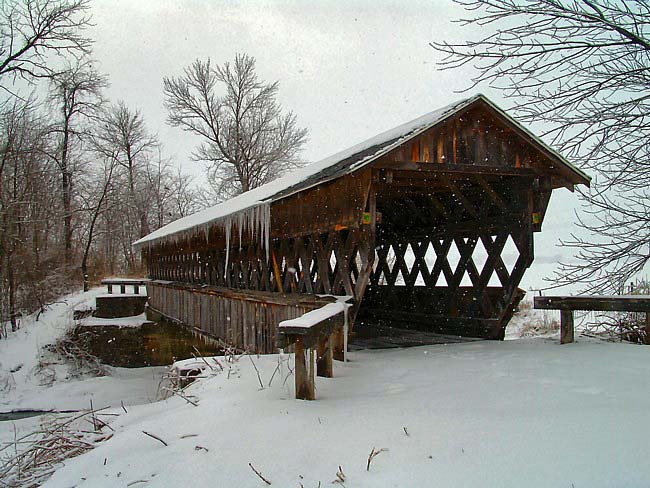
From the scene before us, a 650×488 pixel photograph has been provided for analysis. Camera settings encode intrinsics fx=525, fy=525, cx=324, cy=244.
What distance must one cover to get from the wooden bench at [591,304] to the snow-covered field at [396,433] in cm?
130

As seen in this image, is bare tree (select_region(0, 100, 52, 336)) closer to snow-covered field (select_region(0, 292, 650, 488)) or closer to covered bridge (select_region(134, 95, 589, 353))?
covered bridge (select_region(134, 95, 589, 353))

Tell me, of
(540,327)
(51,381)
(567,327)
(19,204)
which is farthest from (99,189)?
(567,327)

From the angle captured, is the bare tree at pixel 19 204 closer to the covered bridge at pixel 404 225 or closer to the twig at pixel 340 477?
the covered bridge at pixel 404 225

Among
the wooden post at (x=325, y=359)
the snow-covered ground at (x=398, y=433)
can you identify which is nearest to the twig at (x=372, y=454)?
the snow-covered ground at (x=398, y=433)

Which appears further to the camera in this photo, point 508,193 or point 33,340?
point 33,340

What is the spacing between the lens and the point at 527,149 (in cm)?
750

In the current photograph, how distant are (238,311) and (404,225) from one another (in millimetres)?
4131

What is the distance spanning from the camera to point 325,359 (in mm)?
5246

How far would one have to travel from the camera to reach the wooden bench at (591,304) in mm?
6312

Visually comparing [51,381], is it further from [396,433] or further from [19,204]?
[396,433]

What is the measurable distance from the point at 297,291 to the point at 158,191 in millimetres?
38207

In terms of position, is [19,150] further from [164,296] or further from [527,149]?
[527,149]

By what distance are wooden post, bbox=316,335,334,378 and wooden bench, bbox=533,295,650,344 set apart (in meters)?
3.32

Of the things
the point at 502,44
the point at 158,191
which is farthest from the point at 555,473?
the point at 158,191
